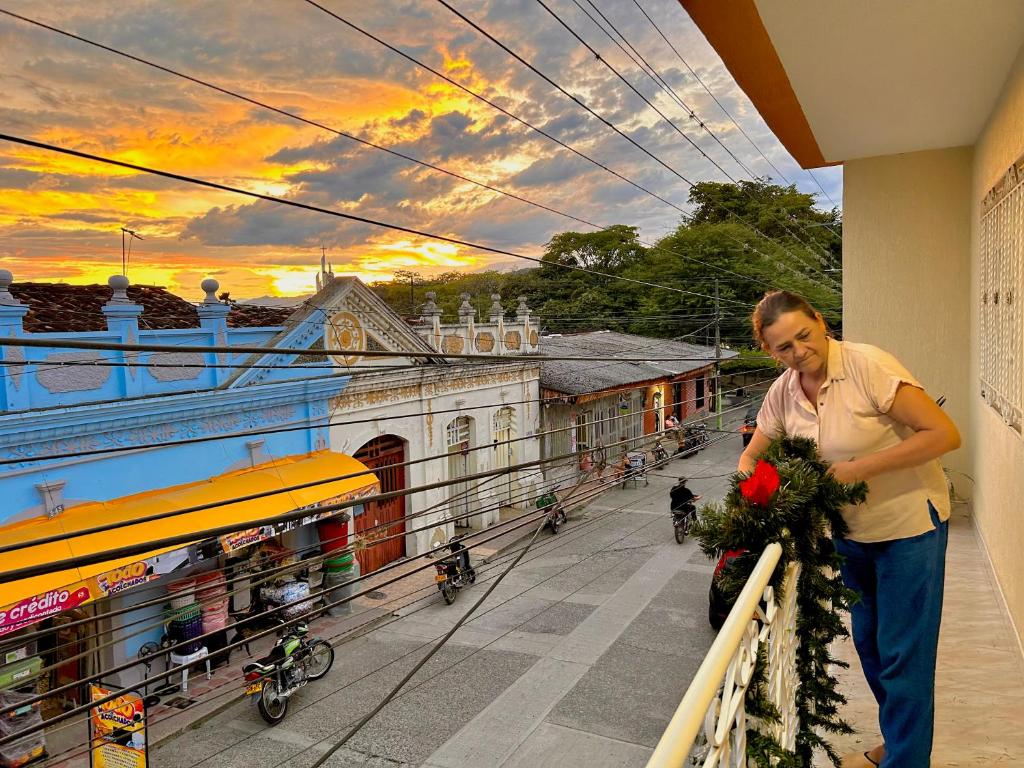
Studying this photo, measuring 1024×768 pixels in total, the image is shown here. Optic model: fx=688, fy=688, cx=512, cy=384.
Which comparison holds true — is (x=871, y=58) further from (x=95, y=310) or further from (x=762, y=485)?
(x=95, y=310)

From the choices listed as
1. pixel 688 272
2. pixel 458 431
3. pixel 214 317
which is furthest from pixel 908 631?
pixel 688 272

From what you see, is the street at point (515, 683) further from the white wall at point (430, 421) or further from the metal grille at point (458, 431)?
the metal grille at point (458, 431)

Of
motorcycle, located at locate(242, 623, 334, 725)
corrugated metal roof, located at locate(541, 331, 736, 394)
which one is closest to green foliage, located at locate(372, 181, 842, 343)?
corrugated metal roof, located at locate(541, 331, 736, 394)

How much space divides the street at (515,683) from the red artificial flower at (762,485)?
501 centimetres

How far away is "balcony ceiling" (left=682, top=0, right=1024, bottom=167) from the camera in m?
2.73

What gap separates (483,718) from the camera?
655cm

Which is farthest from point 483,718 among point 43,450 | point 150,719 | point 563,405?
point 563,405

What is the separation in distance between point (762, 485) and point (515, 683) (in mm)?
6526

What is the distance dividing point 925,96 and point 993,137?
1.78 feet

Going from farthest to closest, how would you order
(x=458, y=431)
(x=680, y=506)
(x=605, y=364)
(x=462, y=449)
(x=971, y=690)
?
(x=605, y=364) → (x=462, y=449) → (x=458, y=431) → (x=680, y=506) → (x=971, y=690)

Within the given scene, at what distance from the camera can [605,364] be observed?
17.2 metres

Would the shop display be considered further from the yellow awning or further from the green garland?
the green garland

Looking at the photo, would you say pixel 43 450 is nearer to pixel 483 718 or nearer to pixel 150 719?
pixel 150 719

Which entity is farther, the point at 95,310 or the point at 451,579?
the point at 451,579
